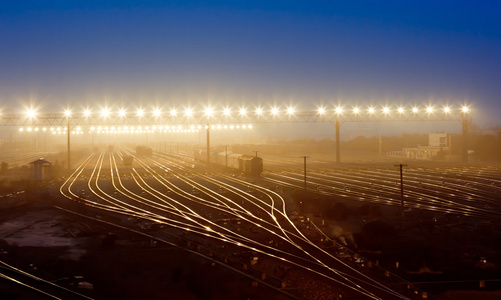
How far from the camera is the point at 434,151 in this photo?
75312 millimetres

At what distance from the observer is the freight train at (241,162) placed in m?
44.4

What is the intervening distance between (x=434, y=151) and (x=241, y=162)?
1669 inches

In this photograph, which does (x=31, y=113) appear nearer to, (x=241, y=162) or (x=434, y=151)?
(x=241, y=162)

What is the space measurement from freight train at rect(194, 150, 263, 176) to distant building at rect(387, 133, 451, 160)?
37.4 meters

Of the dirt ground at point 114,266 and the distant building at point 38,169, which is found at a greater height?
the distant building at point 38,169

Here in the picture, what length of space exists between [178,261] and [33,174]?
3352 cm

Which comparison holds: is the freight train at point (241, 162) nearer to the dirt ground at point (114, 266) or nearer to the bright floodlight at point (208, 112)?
the bright floodlight at point (208, 112)

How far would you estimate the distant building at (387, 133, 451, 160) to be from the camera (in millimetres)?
73863

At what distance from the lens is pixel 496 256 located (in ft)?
49.0

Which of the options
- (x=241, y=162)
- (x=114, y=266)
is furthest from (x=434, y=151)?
(x=114, y=266)

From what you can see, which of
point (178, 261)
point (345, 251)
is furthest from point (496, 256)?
point (178, 261)

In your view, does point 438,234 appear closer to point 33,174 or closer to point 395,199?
point 395,199

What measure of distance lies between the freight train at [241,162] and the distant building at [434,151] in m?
37.4

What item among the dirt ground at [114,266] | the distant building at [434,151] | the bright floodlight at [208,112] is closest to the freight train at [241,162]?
the bright floodlight at [208,112]
